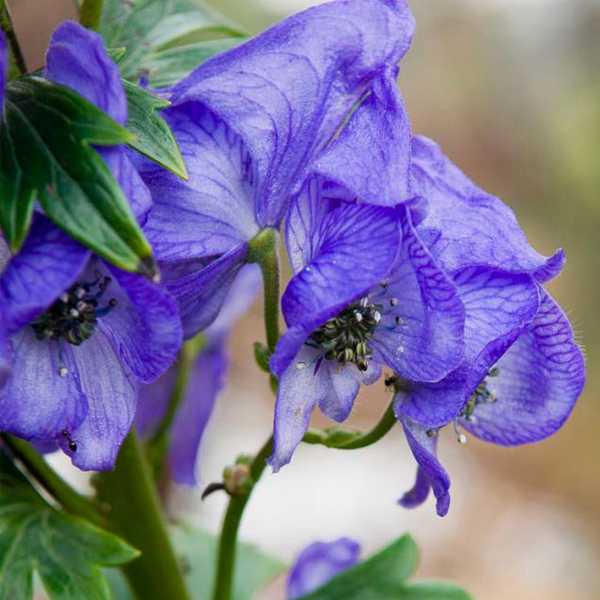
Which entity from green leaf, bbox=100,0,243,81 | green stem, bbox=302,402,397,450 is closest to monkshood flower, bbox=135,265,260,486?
green leaf, bbox=100,0,243,81

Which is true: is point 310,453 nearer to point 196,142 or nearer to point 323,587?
point 323,587

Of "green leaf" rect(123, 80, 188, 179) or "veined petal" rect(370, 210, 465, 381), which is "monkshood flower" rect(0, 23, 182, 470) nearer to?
"green leaf" rect(123, 80, 188, 179)

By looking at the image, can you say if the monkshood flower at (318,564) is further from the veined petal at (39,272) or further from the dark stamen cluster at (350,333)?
the veined petal at (39,272)

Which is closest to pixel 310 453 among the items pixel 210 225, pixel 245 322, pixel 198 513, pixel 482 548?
pixel 198 513

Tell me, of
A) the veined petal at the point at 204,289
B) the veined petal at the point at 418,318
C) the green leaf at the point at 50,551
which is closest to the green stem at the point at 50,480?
the green leaf at the point at 50,551

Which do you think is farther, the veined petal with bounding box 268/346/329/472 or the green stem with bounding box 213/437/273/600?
the green stem with bounding box 213/437/273/600

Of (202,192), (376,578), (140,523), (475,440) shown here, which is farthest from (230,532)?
(475,440)
